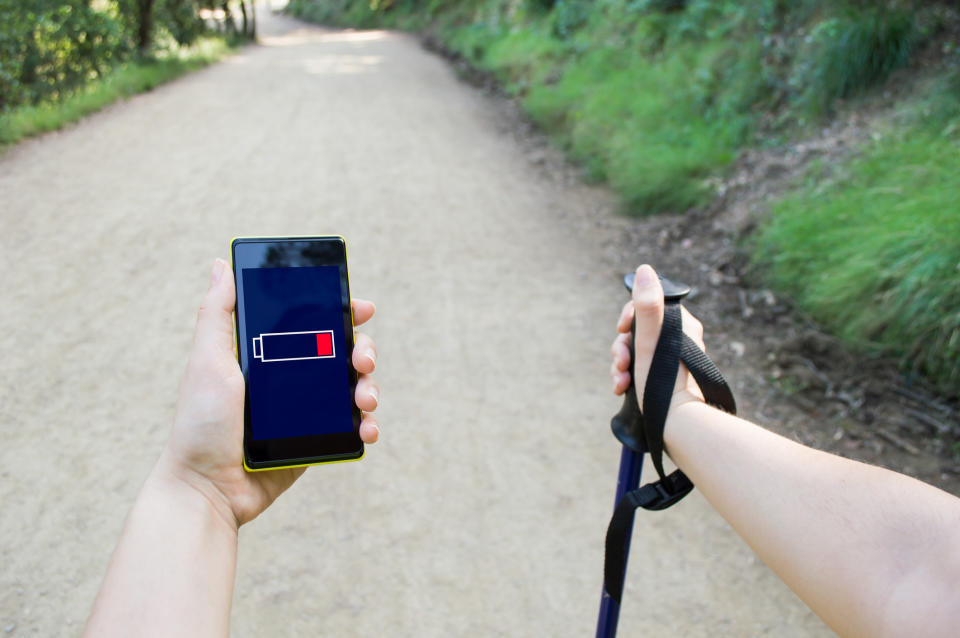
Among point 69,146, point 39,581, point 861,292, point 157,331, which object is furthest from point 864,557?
point 69,146

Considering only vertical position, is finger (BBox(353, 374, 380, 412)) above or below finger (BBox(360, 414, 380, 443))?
above

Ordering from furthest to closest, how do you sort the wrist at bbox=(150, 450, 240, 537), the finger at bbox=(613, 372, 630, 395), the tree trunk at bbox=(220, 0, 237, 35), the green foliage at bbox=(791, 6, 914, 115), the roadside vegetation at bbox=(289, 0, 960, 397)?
the tree trunk at bbox=(220, 0, 237, 35)
the green foliage at bbox=(791, 6, 914, 115)
the roadside vegetation at bbox=(289, 0, 960, 397)
the finger at bbox=(613, 372, 630, 395)
the wrist at bbox=(150, 450, 240, 537)

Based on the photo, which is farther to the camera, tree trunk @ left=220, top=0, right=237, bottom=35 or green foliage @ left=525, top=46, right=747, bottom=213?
tree trunk @ left=220, top=0, right=237, bottom=35

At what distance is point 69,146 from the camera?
6766 millimetres

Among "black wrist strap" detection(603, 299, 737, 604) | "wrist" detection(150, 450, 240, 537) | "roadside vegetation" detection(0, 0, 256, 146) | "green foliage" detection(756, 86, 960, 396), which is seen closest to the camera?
"wrist" detection(150, 450, 240, 537)

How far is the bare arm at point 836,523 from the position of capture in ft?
3.42

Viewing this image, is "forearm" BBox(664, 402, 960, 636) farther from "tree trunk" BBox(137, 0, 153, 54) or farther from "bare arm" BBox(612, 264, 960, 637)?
"tree trunk" BBox(137, 0, 153, 54)

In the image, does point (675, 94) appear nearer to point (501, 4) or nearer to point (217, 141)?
point (217, 141)

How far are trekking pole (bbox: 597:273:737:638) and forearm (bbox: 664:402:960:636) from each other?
8 centimetres

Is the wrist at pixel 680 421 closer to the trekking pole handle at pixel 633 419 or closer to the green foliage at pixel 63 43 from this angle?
the trekking pole handle at pixel 633 419

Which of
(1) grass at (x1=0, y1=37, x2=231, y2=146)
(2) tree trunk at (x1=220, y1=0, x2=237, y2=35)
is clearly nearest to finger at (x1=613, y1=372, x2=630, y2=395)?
(1) grass at (x1=0, y1=37, x2=231, y2=146)

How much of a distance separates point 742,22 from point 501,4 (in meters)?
8.63

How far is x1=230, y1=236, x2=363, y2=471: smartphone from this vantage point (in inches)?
60.1

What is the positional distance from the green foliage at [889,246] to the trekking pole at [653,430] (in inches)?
85.5
